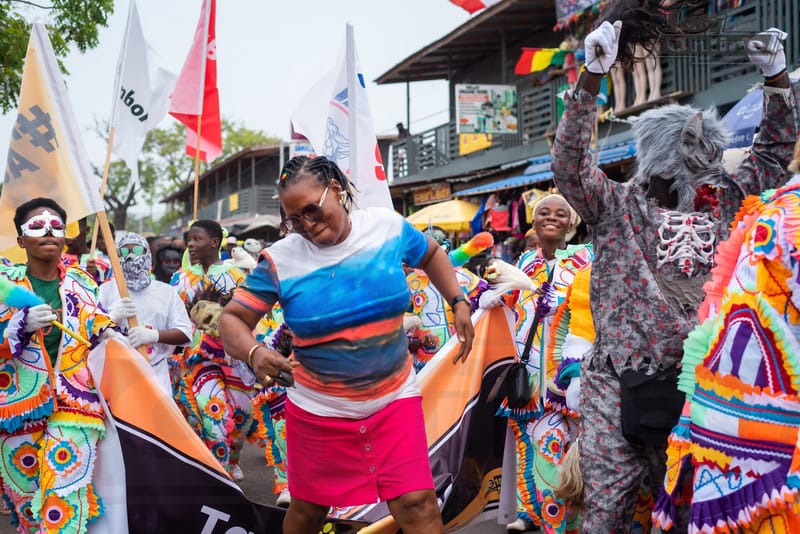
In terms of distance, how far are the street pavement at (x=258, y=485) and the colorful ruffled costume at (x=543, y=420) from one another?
49 centimetres

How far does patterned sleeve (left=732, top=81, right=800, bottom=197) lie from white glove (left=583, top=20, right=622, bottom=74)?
728mm

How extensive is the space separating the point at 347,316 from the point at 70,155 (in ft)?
8.31

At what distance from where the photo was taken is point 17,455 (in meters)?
4.65

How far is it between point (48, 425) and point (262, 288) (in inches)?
72.5

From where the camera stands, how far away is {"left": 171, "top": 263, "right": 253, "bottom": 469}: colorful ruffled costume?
7340 millimetres

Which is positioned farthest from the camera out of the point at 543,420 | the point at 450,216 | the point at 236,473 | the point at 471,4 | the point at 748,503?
the point at 450,216

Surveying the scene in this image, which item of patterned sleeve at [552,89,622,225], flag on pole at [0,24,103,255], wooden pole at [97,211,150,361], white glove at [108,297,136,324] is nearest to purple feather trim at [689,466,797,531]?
patterned sleeve at [552,89,622,225]

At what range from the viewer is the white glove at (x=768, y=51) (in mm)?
3486

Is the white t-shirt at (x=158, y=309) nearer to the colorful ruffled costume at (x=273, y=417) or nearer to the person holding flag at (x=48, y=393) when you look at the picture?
the colorful ruffled costume at (x=273, y=417)

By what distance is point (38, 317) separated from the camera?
175 inches

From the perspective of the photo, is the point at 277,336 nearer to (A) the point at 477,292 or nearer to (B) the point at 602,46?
(A) the point at 477,292

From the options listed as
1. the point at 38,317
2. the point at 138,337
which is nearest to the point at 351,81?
the point at 138,337

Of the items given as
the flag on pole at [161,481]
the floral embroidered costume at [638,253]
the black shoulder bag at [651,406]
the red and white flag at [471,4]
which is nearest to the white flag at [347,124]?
the flag on pole at [161,481]

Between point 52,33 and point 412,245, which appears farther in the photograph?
point 52,33
